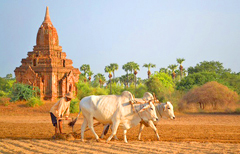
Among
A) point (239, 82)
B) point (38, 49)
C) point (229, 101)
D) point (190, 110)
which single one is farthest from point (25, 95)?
point (239, 82)

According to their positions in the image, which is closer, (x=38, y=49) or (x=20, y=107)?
(x=20, y=107)

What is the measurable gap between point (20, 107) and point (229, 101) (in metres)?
19.6

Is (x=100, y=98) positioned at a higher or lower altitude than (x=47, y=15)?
lower

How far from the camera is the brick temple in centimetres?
3165

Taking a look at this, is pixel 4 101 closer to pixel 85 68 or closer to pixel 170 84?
pixel 170 84

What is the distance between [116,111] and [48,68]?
22.3m

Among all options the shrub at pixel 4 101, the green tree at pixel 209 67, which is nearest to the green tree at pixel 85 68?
the green tree at pixel 209 67

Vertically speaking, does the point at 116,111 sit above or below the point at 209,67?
below

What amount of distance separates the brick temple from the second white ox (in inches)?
839

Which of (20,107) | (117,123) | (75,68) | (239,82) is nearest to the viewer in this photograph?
(117,123)

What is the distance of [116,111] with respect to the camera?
35.6 feet

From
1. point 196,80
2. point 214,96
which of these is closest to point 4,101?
point 214,96

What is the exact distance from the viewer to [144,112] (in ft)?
36.3

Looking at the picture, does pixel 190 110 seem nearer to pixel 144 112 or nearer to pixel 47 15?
pixel 47 15
